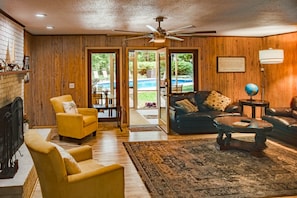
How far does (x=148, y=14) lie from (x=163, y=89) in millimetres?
2845

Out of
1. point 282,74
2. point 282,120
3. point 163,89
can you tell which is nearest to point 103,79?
point 163,89

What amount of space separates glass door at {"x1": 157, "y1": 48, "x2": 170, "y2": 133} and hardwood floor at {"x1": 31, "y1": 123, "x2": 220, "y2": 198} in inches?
15.1

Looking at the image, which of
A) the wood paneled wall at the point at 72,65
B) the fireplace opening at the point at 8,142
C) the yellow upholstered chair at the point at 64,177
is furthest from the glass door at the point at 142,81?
the yellow upholstered chair at the point at 64,177

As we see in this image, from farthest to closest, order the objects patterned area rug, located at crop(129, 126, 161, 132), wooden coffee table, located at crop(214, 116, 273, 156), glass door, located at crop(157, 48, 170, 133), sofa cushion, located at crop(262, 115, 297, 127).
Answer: patterned area rug, located at crop(129, 126, 161, 132) → glass door, located at crop(157, 48, 170, 133) → sofa cushion, located at crop(262, 115, 297, 127) → wooden coffee table, located at crop(214, 116, 273, 156)

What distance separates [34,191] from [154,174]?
1.56 metres

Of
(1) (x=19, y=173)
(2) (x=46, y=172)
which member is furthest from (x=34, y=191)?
(2) (x=46, y=172)

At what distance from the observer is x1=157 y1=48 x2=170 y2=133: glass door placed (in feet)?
24.0

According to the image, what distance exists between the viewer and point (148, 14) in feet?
16.8

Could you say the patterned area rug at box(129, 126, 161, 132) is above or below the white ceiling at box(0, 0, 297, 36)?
below

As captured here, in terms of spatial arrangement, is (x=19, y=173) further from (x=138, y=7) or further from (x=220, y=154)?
(x=220, y=154)

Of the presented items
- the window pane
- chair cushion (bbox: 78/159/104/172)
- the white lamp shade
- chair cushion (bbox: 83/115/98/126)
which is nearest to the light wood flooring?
chair cushion (bbox: 83/115/98/126)

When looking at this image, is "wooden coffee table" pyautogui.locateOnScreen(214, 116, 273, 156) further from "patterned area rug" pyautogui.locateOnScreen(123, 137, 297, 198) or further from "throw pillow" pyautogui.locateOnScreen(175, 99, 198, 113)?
"throw pillow" pyautogui.locateOnScreen(175, 99, 198, 113)

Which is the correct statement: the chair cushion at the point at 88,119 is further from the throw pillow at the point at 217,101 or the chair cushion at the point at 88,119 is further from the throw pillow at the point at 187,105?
the throw pillow at the point at 217,101

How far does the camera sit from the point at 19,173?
11.9 ft
